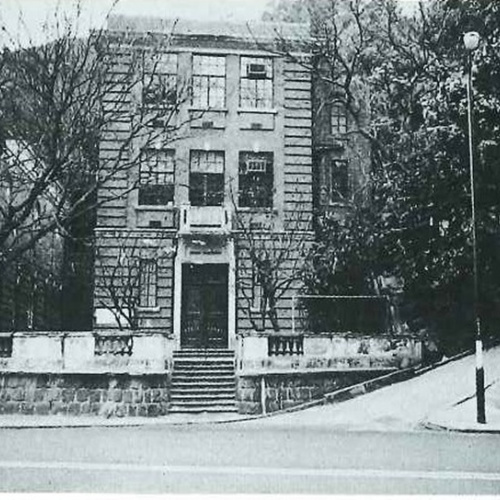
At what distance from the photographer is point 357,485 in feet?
28.6

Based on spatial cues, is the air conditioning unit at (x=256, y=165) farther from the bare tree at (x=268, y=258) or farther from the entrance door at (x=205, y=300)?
the entrance door at (x=205, y=300)

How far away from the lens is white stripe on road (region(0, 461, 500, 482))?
362 inches

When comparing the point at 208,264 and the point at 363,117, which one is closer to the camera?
the point at 208,264

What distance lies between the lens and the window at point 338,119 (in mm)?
26594

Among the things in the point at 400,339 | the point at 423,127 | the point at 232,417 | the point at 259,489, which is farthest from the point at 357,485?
the point at 423,127

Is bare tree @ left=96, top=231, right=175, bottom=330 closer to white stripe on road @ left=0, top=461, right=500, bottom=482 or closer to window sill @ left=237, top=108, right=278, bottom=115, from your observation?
window sill @ left=237, top=108, right=278, bottom=115

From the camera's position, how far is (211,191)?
24.6 metres

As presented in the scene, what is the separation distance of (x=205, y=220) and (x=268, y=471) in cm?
1503

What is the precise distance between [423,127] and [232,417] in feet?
28.9

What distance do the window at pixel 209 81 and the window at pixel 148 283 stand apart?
496 cm

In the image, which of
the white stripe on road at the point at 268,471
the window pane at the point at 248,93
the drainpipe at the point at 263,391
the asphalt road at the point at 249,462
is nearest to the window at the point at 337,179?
the window pane at the point at 248,93

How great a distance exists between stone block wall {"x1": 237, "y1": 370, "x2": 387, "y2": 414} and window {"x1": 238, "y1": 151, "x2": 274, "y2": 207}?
23.9 feet

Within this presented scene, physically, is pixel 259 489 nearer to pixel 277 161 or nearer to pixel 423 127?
pixel 423 127

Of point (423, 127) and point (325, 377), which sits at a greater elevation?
point (423, 127)
